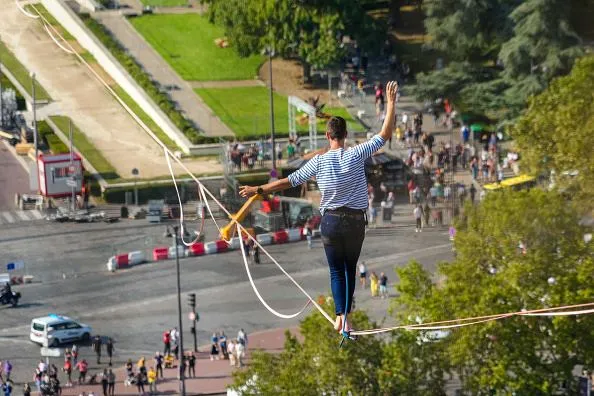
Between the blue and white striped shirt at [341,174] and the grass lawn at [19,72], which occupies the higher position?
the grass lawn at [19,72]

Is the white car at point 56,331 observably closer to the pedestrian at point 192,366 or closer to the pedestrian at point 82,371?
the pedestrian at point 82,371

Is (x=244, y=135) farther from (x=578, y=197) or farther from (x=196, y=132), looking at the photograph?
(x=578, y=197)

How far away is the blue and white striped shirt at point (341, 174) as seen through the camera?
21562mm

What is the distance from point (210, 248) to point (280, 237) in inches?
120

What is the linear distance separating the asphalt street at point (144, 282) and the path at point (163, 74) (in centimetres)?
1257

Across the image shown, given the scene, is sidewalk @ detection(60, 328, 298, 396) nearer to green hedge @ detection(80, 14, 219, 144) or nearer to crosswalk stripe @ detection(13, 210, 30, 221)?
crosswalk stripe @ detection(13, 210, 30, 221)

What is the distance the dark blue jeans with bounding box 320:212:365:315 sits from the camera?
862 inches

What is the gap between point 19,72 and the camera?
340ft

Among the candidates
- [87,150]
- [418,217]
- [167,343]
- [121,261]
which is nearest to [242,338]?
[167,343]

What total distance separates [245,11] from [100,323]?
30913mm

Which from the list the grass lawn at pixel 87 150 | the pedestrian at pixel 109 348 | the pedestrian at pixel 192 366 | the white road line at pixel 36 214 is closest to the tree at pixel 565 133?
the pedestrian at pixel 192 366

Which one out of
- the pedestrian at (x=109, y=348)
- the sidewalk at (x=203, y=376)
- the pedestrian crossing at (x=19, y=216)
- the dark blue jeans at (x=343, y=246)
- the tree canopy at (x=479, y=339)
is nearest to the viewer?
the dark blue jeans at (x=343, y=246)

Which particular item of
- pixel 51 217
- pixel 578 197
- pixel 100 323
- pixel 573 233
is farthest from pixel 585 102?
pixel 51 217

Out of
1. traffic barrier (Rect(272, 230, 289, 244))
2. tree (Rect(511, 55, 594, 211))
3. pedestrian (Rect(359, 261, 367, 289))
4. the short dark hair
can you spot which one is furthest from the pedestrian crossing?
the short dark hair
